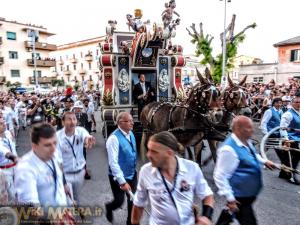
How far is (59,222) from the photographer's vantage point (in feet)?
7.39

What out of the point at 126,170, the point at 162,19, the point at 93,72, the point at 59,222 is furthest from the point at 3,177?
the point at 93,72

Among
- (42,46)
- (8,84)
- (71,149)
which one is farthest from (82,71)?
(71,149)

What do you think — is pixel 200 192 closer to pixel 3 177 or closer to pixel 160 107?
pixel 3 177

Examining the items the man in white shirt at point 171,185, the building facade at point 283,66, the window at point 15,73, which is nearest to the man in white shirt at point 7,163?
the man in white shirt at point 171,185

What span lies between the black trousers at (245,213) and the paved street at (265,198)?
1466mm

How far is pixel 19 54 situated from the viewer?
142 ft

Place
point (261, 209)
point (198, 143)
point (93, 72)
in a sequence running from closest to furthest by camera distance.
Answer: point (261, 209) → point (198, 143) → point (93, 72)

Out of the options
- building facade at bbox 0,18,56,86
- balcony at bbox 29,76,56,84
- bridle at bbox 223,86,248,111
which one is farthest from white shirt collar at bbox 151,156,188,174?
balcony at bbox 29,76,56,84

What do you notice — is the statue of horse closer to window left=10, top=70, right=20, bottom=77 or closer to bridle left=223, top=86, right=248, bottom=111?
bridle left=223, top=86, right=248, bottom=111

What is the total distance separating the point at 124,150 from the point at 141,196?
1.42 metres

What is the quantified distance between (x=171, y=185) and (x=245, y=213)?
1.41 metres

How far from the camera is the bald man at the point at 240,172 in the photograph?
2971mm

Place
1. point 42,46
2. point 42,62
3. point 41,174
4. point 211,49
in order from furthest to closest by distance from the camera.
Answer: point 42,46
point 42,62
point 211,49
point 41,174

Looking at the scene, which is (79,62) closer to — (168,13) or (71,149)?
(168,13)
